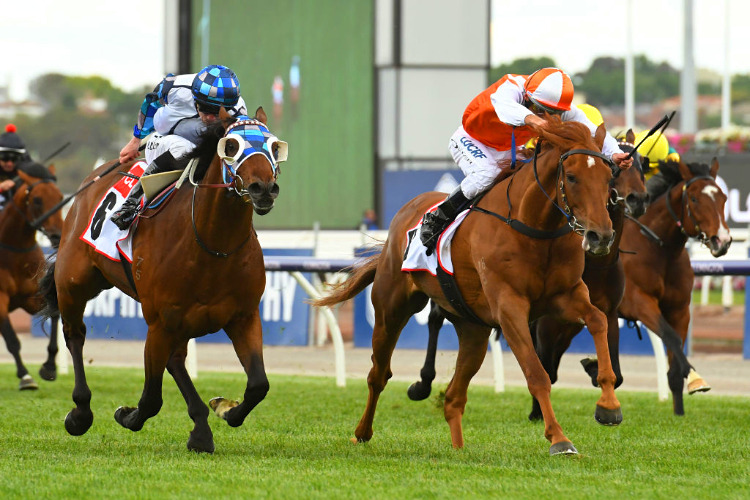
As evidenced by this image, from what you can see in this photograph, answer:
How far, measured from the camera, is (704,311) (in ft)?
54.6

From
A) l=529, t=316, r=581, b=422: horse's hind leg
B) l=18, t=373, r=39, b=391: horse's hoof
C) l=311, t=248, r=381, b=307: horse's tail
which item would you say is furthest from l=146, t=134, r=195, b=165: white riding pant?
l=18, t=373, r=39, b=391: horse's hoof

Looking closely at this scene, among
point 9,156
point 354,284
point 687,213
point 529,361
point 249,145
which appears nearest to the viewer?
point 249,145

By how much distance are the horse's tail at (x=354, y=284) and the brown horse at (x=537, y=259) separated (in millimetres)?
735

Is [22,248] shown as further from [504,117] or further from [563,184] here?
[563,184]

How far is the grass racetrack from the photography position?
16.2 feet

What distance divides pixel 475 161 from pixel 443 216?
13.6 inches

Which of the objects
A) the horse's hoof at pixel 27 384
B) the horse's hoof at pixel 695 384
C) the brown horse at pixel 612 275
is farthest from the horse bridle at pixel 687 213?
the horse's hoof at pixel 27 384

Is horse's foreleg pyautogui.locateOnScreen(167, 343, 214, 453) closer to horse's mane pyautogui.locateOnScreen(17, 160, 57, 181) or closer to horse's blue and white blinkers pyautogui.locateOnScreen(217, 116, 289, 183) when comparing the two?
horse's blue and white blinkers pyautogui.locateOnScreen(217, 116, 289, 183)

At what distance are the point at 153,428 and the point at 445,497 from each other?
117 inches

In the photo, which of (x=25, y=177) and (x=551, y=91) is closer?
(x=551, y=91)

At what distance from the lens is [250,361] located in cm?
592

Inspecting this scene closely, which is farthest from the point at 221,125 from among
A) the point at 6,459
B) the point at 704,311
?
the point at 704,311

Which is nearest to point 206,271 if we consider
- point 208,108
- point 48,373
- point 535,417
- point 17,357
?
point 208,108

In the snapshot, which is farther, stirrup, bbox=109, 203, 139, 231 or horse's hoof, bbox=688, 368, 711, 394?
horse's hoof, bbox=688, 368, 711, 394
